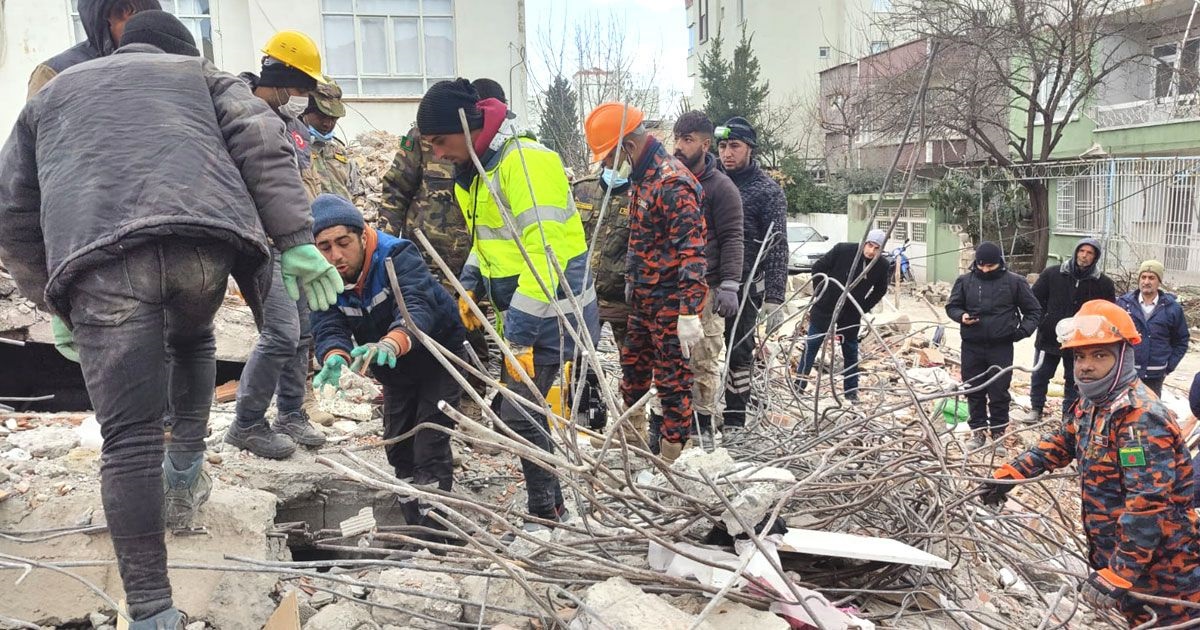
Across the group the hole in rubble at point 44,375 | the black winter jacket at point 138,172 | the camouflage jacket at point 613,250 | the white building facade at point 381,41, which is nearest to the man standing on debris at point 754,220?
the camouflage jacket at point 613,250

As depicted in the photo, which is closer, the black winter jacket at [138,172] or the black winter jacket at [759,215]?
the black winter jacket at [138,172]

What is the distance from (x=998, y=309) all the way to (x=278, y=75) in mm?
5208

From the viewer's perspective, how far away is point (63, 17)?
46.3ft

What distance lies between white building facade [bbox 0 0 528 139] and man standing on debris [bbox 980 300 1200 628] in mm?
12777

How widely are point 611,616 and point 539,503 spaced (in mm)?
1157

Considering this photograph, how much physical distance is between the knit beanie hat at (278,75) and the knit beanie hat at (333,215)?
1003 millimetres

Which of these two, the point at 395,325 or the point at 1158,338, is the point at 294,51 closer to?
the point at 395,325

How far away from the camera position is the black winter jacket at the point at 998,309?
6.18m

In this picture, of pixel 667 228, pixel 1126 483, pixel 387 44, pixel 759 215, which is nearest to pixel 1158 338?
pixel 759 215

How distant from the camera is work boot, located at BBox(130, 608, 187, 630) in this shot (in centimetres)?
207

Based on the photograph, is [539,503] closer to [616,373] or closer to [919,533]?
[919,533]

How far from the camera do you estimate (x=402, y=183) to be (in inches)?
175

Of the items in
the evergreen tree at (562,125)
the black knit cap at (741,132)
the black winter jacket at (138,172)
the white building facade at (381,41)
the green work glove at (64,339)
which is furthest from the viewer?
the evergreen tree at (562,125)

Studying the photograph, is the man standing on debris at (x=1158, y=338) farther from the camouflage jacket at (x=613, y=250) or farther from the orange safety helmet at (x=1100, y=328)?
the camouflage jacket at (x=613, y=250)
